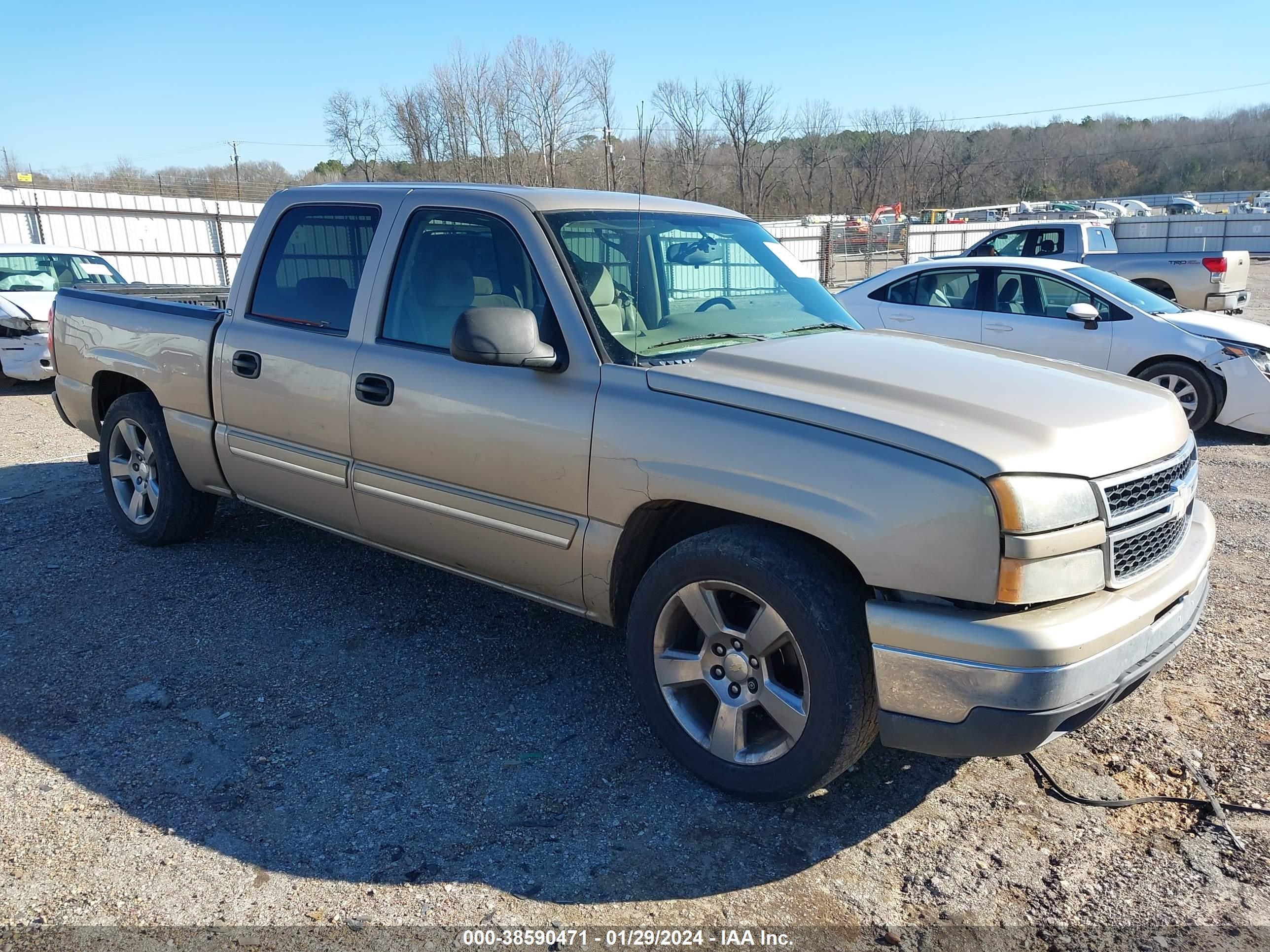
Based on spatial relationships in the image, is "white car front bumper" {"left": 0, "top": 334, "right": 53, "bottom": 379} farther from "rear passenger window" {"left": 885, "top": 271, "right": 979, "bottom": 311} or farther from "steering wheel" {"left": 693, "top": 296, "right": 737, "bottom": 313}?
"steering wheel" {"left": 693, "top": 296, "right": 737, "bottom": 313}

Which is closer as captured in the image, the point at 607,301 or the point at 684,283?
the point at 607,301

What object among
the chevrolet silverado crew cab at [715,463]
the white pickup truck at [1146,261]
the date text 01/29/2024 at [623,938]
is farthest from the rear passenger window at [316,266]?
the white pickup truck at [1146,261]

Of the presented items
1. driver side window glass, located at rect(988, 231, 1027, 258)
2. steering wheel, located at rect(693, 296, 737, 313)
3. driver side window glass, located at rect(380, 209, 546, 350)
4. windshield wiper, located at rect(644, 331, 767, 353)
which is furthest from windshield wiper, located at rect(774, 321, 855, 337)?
driver side window glass, located at rect(988, 231, 1027, 258)

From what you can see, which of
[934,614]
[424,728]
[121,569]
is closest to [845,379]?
[934,614]

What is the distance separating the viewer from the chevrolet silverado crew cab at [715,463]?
103 inches

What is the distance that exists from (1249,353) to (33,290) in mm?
13257

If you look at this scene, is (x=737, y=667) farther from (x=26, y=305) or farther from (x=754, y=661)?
(x=26, y=305)

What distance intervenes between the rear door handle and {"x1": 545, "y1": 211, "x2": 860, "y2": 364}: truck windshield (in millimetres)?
1699

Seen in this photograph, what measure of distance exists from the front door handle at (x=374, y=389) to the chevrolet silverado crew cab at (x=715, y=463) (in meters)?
0.01

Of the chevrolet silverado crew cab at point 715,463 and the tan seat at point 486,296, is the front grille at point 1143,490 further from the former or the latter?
the tan seat at point 486,296

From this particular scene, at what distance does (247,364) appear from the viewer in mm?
4547

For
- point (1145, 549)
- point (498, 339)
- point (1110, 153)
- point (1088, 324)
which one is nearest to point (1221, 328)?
point (1088, 324)

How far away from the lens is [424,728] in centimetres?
361

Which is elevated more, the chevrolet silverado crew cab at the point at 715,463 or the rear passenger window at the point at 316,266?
the rear passenger window at the point at 316,266
